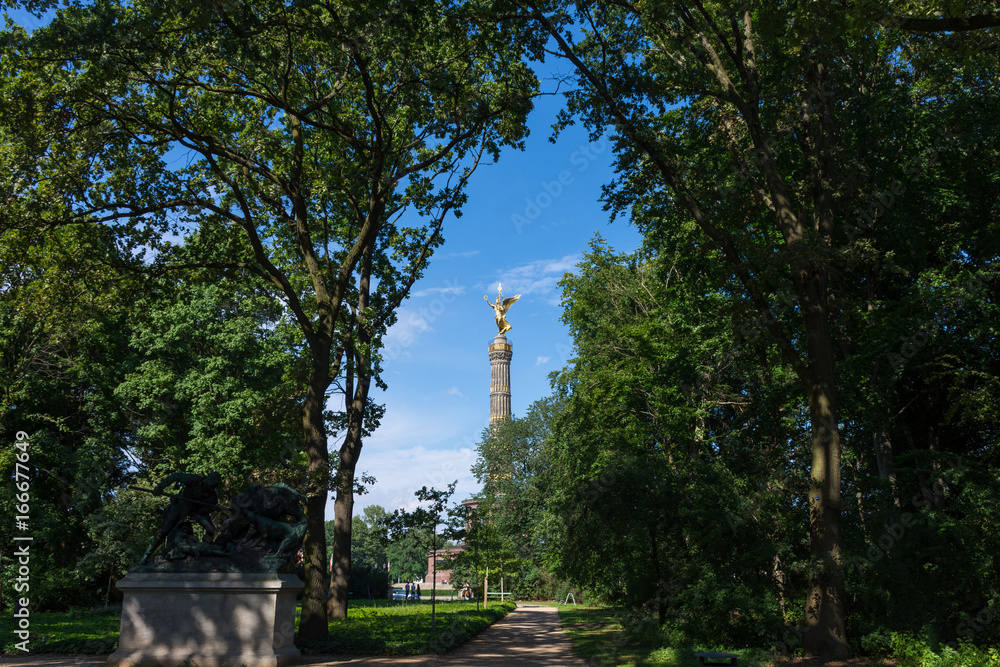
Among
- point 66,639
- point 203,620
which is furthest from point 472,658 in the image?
point 66,639

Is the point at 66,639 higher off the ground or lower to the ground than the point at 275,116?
lower

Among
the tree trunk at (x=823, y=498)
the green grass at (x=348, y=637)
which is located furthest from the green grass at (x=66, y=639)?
the tree trunk at (x=823, y=498)

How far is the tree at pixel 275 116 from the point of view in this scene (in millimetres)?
12125

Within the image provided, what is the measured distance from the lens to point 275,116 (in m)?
16.7

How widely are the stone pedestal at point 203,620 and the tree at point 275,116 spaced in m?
2.72

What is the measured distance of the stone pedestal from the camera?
11625mm

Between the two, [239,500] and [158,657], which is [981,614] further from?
[158,657]

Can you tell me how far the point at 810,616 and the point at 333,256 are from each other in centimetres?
1680

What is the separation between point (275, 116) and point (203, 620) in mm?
11721

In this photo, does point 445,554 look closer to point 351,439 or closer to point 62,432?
point 351,439

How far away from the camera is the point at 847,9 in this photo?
9.45 m

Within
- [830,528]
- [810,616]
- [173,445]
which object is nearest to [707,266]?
[830,528]

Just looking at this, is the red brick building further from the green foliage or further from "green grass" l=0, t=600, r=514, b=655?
the green foliage

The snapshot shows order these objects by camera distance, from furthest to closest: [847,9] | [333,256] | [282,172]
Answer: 1. [333,256]
2. [282,172]
3. [847,9]
